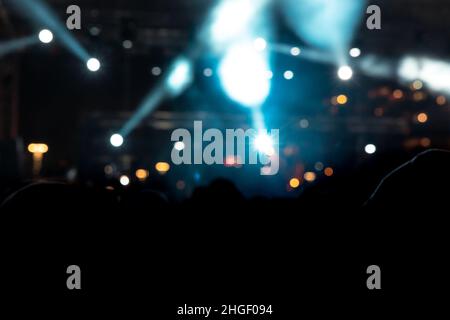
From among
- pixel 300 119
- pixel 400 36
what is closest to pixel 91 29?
pixel 300 119

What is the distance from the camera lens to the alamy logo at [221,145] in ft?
11.4

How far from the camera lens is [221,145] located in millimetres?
3594

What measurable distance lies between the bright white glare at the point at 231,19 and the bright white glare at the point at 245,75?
1.09 ft

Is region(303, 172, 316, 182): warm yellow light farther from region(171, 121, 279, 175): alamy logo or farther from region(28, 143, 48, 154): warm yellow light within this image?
region(28, 143, 48, 154): warm yellow light

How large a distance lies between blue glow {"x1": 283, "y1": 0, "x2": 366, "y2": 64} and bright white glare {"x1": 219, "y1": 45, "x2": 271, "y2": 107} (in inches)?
43.5

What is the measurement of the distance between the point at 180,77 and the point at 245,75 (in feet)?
7.71

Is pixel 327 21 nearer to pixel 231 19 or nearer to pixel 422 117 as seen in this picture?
pixel 231 19

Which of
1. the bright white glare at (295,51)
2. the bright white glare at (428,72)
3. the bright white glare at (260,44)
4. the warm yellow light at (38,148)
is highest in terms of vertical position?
the bright white glare at (428,72)

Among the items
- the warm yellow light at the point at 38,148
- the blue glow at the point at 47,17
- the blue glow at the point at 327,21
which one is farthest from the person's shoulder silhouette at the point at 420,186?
the warm yellow light at the point at 38,148

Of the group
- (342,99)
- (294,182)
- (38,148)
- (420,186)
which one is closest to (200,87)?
(342,99)

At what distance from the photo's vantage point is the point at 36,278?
247 centimetres

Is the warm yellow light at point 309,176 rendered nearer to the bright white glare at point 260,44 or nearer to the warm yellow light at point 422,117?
the bright white glare at point 260,44
